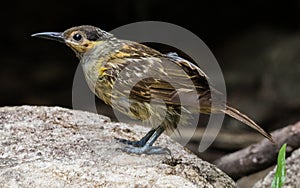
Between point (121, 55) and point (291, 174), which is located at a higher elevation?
point (121, 55)

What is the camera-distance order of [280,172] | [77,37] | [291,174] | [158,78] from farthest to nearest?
[291,174] → [77,37] → [158,78] → [280,172]

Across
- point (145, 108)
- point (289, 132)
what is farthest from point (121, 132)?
point (289, 132)

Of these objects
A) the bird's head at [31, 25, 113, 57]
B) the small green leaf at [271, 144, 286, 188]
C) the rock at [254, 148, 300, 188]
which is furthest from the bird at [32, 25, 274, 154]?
the rock at [254, 148, 300, 188]

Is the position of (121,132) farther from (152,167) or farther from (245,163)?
(245,163)

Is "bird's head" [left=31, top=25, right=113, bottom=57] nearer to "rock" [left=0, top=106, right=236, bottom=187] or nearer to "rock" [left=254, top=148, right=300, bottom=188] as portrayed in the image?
"rock" [left=0, top=106, right=236, bottom=187]

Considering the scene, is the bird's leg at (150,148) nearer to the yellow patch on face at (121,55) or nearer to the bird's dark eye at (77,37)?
the yellow patch on face at (121,55)

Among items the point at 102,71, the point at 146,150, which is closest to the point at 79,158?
the point at 146,150

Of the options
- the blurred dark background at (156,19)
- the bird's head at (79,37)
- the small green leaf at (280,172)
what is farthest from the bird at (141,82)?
the blurred dark background at (156,19)

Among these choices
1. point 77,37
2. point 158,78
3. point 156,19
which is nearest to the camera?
point 158,78

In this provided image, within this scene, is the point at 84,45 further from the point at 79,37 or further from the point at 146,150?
the point at 146,150
